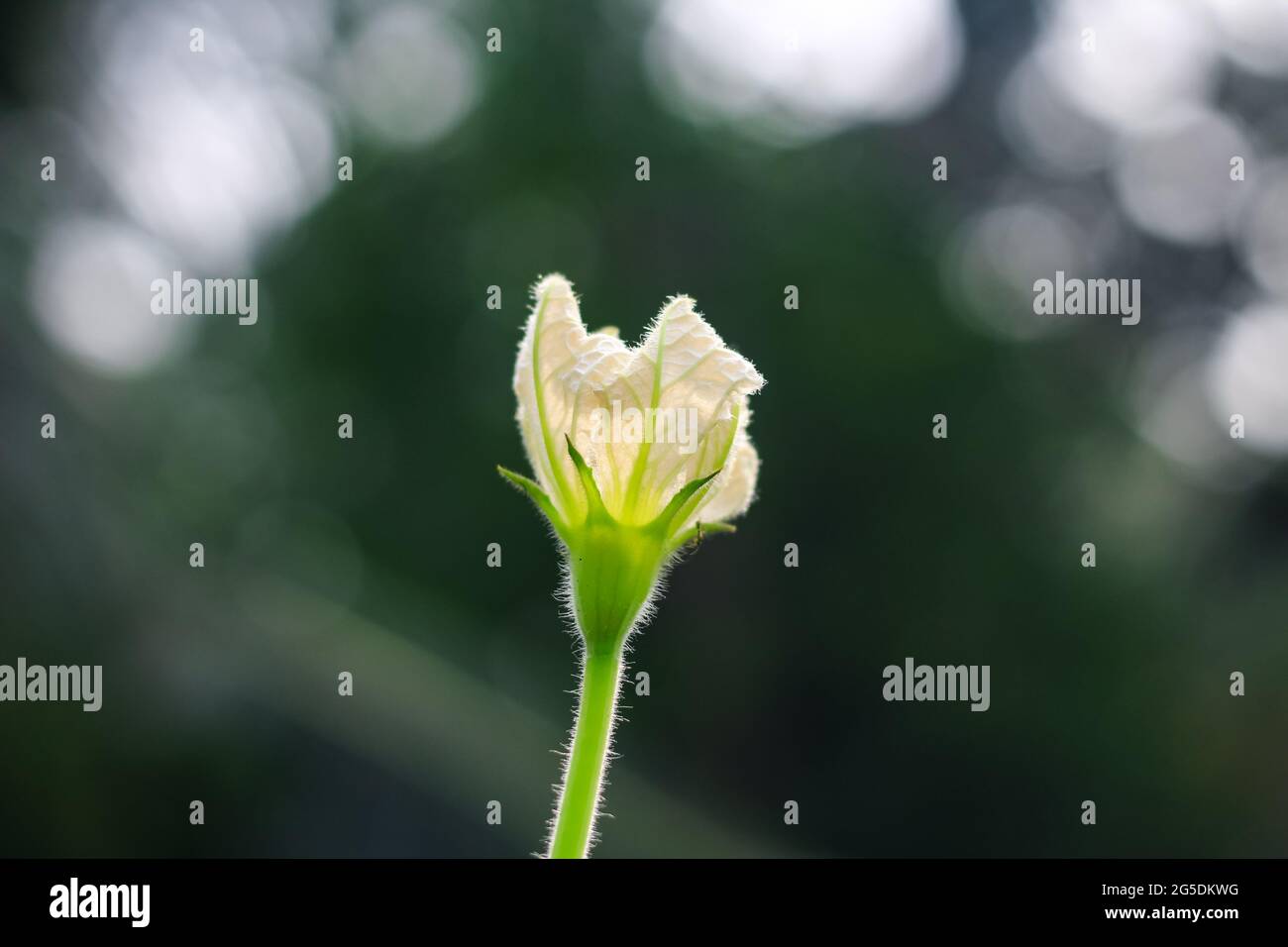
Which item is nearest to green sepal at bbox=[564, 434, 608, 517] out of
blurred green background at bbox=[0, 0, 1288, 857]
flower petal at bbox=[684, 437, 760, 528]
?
flower petal at bbox=[684, 437, 760, 528]

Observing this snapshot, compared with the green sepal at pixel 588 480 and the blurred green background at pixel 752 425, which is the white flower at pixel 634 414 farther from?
the blurred green background at pixel 752 425

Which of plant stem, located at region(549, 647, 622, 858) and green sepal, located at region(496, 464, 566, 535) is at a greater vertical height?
green sepal, located at region(496, 464, 566, 535)

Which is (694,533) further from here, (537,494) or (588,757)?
Result: (588,757)

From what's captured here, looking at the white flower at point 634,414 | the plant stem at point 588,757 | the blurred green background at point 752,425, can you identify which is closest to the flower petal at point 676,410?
the white flower at point 634,414

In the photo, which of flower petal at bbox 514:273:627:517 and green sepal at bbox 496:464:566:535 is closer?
green sepal at bbox 496:464:566:535

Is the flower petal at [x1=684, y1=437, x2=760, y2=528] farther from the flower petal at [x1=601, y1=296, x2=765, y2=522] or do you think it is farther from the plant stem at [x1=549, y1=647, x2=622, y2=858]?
the plant stem at [x1=549, y1=647, x2=622, y2=858]

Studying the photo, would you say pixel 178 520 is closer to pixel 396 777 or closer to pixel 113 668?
pixel 113 668

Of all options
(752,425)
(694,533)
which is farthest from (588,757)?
(752,425)
